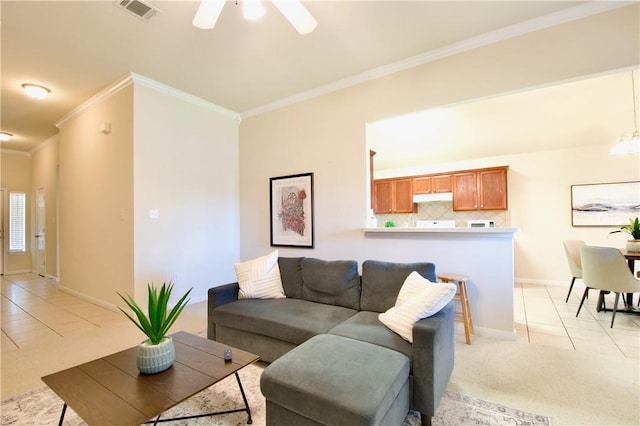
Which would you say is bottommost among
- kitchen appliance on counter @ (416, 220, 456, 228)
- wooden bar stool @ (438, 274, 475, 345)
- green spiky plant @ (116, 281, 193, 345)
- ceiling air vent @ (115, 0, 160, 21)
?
wooden bar stool @ (438, 274, 475, 345)

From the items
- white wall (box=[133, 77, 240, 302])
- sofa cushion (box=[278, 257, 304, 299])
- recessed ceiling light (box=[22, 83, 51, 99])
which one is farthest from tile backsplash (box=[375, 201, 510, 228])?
recessed ceiling light (box=[22, 83, 51, 99])

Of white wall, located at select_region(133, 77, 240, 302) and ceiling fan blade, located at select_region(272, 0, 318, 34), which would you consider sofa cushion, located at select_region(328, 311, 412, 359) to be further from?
white wall, located at select_region(133, 77, 240, 302)

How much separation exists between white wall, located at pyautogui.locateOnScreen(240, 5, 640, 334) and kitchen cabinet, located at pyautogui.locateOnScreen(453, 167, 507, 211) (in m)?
0.25

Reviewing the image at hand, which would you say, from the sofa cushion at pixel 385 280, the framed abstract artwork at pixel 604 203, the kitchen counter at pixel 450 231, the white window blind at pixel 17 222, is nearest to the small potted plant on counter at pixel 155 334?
the sofa cushion at pixel 385 280

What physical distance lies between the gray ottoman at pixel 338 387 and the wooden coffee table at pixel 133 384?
1.03ft

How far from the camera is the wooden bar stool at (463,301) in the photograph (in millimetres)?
2814

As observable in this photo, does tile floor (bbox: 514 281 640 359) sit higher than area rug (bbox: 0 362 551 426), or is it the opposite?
area rug (bbox: 0 362 551 426)

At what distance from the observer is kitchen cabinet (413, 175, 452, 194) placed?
614cm

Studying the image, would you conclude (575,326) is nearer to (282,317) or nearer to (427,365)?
(427,365)

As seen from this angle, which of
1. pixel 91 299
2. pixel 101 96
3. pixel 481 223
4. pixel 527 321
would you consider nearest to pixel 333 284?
pixel 527 321

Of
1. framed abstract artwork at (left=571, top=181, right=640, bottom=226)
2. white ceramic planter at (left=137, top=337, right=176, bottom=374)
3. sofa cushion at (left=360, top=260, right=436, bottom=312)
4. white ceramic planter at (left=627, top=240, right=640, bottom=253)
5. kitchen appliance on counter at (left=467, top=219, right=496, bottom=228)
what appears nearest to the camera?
white ceramic planter at (left=137, top=337, right=176, bottom=374)

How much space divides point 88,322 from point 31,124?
424 centimetres

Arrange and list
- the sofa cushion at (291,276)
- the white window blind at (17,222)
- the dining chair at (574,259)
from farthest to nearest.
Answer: the white window blind at (17,222) < the dining chair at (574,259) < the sofa cushion at (291,276)

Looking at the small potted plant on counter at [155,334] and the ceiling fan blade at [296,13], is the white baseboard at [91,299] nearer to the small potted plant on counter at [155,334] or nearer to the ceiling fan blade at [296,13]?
the small potted plant on counter at [155,334]
